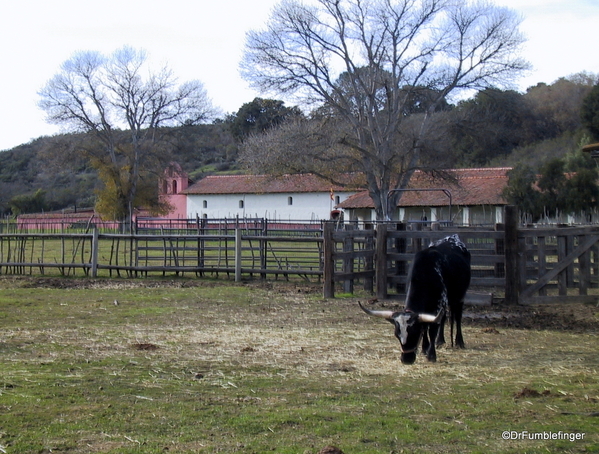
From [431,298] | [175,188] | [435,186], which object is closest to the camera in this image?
[431,298]

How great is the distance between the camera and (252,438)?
4.80 meters

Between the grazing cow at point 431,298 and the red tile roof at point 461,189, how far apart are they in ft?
105

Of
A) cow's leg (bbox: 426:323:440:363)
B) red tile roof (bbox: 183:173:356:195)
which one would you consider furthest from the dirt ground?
red tile roof (bbox: 183:173:356:195)

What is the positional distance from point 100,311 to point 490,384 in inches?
301

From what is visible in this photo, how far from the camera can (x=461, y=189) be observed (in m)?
42.2

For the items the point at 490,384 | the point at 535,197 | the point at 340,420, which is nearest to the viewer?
the point at 340,420

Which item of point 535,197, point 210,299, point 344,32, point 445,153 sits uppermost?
point 344,32

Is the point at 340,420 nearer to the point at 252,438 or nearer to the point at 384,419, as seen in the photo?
the point at 384,419

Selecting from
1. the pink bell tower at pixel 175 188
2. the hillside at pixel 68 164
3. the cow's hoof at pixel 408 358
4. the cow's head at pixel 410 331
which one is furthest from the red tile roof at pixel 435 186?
the cow's hoof at pixel 408 358

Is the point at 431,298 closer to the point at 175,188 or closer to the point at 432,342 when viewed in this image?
the point at 432,342

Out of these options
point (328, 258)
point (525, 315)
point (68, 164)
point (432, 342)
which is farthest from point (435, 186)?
point (432, 342)

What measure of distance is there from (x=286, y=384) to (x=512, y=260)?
6.29 meters

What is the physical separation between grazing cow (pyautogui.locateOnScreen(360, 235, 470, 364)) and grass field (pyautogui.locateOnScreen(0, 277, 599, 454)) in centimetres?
27

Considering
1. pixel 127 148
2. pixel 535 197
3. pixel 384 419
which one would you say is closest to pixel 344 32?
pixel 535 197
